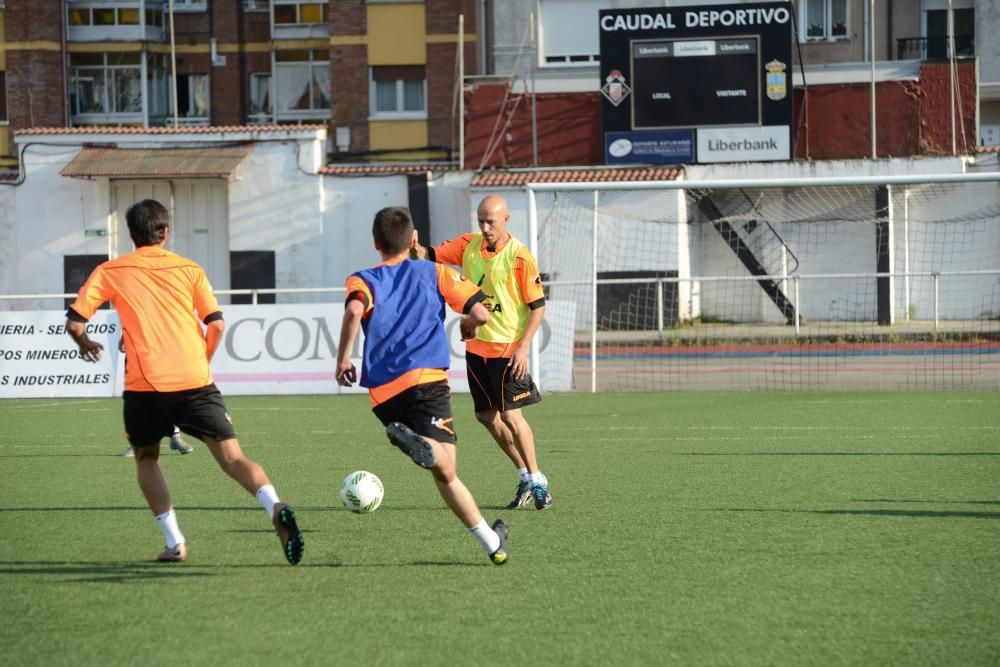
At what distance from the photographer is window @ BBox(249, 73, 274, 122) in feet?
142

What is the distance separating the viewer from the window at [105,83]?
42.5 m

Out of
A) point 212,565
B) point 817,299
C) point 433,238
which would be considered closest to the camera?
point 212,565

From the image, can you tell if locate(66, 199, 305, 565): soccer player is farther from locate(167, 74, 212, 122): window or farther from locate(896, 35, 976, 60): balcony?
locate(167, 74, 212, 122): window

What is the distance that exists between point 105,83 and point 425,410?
128 feet

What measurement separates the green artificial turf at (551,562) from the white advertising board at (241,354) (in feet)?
20.6

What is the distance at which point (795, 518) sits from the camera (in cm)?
775

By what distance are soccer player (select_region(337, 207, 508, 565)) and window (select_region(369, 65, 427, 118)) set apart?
116 ft

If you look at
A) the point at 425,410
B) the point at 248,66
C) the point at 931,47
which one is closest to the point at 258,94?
the point at 248,66

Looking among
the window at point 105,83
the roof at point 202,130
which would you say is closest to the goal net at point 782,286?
the roof at point 202,130

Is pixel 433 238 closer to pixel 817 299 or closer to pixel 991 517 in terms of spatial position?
pixel 817 299

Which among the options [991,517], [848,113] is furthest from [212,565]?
[848,113]

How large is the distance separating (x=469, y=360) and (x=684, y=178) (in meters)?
23.4

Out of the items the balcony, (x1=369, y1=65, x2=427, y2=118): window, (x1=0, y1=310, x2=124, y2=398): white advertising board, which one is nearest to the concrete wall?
(x1=369, y1=65, x2=427, y2=118): window

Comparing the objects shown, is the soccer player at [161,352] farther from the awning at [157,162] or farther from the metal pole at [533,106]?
the metal pole at [533,106]
